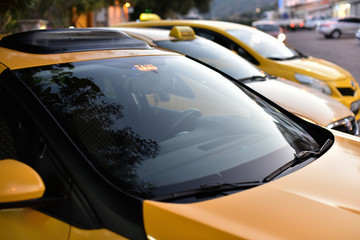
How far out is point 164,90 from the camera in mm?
2898

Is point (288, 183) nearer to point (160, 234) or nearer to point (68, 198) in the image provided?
point (160, 234)

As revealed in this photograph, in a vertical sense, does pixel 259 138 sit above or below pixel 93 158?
below

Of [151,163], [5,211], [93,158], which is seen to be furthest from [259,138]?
[5,211]

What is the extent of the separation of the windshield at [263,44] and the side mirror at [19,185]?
6.11 m

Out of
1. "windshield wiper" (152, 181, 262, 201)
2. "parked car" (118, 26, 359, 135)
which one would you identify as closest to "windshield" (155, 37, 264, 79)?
"parked car" (118, 26, 359, 135)

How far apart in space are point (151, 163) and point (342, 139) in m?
1.23

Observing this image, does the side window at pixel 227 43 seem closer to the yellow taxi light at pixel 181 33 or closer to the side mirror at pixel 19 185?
the yellow taxi light at pixel 181 33

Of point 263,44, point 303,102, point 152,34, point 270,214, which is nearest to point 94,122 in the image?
point 270,214

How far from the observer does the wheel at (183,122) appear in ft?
8.36

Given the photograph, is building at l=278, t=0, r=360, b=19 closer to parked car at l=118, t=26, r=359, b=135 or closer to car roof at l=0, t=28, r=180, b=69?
parked car at l=118, t=26, r=359, b=135

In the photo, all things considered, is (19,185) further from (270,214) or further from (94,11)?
(94,11)

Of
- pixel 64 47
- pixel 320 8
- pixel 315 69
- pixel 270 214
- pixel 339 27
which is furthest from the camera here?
pixel 320 8

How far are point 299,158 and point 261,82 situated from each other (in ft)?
11.1

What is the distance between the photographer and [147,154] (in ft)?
7.27
